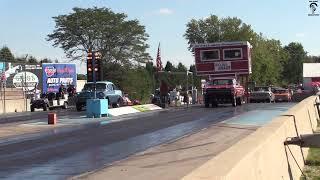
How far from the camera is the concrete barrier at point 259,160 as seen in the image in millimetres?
5719

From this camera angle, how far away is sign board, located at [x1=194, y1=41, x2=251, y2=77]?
1636 inches

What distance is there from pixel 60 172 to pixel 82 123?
52.5ft

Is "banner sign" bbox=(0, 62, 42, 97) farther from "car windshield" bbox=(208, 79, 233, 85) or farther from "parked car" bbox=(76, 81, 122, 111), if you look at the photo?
"car windshield" bbox=(208, 79, 233, 85)

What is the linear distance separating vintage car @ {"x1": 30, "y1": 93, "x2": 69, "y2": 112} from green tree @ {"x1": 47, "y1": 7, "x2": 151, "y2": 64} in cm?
2773

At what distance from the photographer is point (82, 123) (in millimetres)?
28047

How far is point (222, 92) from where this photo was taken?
40406mm

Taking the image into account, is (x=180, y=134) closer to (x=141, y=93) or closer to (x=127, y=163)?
(x=127, y=163)

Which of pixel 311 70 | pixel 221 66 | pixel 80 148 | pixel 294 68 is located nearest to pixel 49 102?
pixel 221 66

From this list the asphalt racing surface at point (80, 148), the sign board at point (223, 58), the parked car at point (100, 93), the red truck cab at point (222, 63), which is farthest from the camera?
the sign board at point (223, 58)

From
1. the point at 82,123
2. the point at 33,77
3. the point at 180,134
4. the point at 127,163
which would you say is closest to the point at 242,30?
the point at 33,77

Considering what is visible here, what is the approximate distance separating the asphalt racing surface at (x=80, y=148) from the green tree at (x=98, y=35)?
5269 cm

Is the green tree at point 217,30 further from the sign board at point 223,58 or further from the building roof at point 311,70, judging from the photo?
the sign board at point 223,58

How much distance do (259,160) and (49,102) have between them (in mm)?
42973

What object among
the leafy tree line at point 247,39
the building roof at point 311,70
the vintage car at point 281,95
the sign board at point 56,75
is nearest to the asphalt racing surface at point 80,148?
the vintage car at point 281,95
